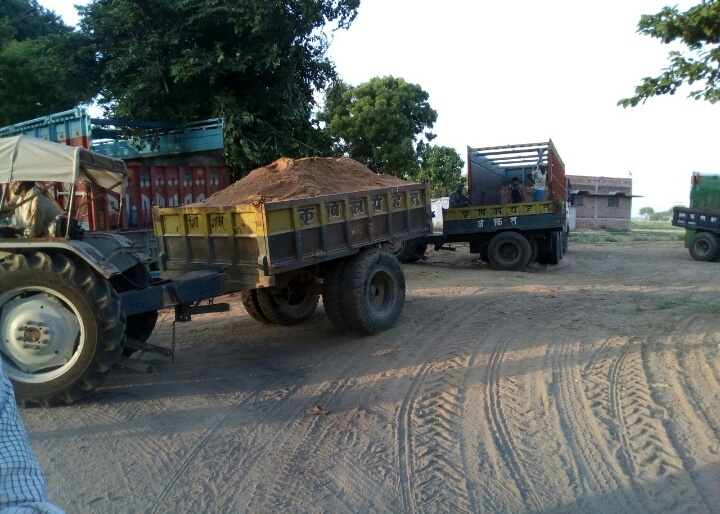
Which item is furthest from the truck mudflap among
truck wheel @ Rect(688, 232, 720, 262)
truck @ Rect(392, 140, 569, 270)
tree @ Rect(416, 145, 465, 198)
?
tree @ Rect(416, 145, 465, 198)

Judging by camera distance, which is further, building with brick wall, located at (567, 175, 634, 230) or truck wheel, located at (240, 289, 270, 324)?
building with brick wall, located at (567, 175, 634, 230)

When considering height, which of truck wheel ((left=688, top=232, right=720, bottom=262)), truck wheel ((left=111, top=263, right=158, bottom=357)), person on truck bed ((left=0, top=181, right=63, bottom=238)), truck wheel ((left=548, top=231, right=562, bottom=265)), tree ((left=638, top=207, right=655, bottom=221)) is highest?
person on truck bed ((left=0, top=181, right=63, bottom=238))

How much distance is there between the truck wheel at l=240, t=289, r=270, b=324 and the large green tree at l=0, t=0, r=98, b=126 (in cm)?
839

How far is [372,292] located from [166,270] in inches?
100

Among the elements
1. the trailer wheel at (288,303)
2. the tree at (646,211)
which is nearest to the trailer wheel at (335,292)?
the trailer wheel at (288,303)

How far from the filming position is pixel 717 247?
17.2 meters

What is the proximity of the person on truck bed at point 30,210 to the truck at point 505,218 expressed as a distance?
9.60 metres

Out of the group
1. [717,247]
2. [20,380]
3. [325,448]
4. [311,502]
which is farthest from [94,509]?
[717,247]

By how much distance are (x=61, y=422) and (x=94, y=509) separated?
1.46m

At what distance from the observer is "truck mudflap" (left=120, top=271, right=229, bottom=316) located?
5.57 meters

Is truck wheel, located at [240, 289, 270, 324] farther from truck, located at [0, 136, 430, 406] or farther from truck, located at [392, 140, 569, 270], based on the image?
truck, located at [392, 140, 569, 270]

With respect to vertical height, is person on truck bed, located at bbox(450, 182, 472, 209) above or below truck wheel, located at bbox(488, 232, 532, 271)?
above

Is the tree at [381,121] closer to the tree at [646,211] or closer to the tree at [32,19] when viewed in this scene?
the tree at [32,19]

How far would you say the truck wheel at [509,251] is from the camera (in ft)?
47.3
